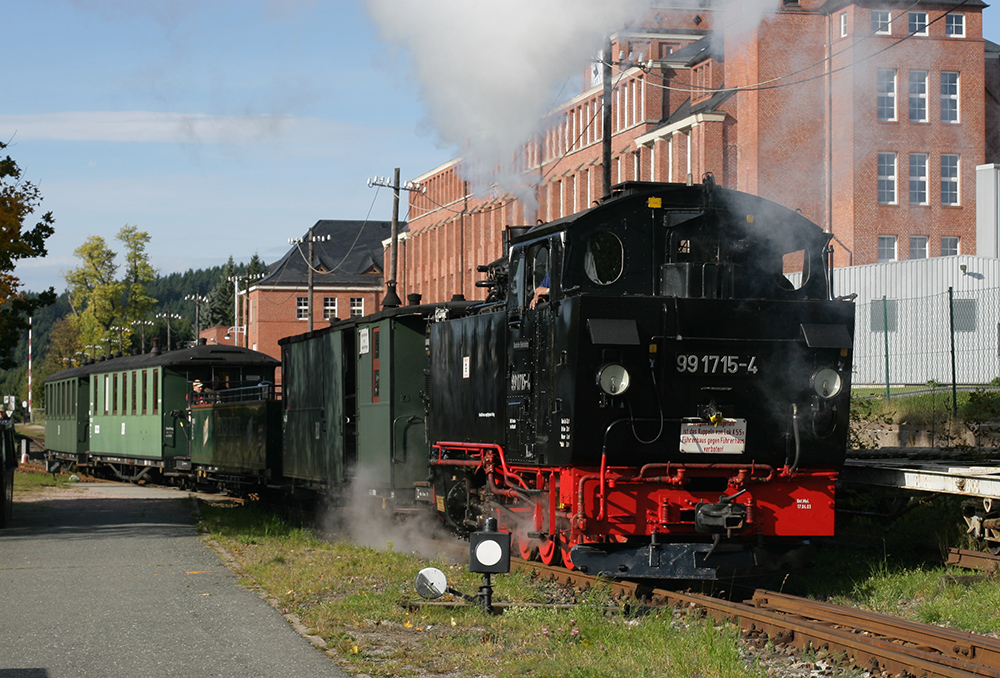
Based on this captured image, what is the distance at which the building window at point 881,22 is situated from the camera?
14258mm

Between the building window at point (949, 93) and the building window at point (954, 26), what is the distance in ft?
3.14

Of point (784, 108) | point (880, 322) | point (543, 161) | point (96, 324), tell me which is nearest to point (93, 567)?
point (543, 161)

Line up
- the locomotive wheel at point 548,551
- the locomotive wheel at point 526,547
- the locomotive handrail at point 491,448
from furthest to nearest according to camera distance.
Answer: the locomotive wheel at point 526,547, the locomotive handrail at point 491,448, the locomotive wheel at point 548,551

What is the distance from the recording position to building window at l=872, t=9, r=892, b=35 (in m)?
14.3

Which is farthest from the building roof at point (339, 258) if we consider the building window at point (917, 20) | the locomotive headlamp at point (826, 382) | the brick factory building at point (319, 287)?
the locomotive headlamp at point (826, 382)

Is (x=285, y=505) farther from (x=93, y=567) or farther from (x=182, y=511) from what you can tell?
(x=93, y=567)

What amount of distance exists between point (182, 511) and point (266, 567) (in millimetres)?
8431

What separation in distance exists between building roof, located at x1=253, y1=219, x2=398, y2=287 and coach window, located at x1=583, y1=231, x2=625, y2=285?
72712 mm

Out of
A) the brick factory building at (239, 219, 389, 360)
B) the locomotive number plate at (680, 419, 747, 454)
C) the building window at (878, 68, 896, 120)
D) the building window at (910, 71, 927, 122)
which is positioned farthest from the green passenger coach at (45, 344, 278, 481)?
the brick factory building at (239, 219, 389, 360)

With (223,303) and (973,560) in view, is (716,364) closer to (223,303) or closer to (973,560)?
(973,560)

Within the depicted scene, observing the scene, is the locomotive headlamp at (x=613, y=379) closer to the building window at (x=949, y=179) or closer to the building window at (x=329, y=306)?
the building window at (x=949, y=179)

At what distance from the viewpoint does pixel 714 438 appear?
30.5 ft

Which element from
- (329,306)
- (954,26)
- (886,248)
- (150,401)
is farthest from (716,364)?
(329,306)

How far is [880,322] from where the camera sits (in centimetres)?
2384
